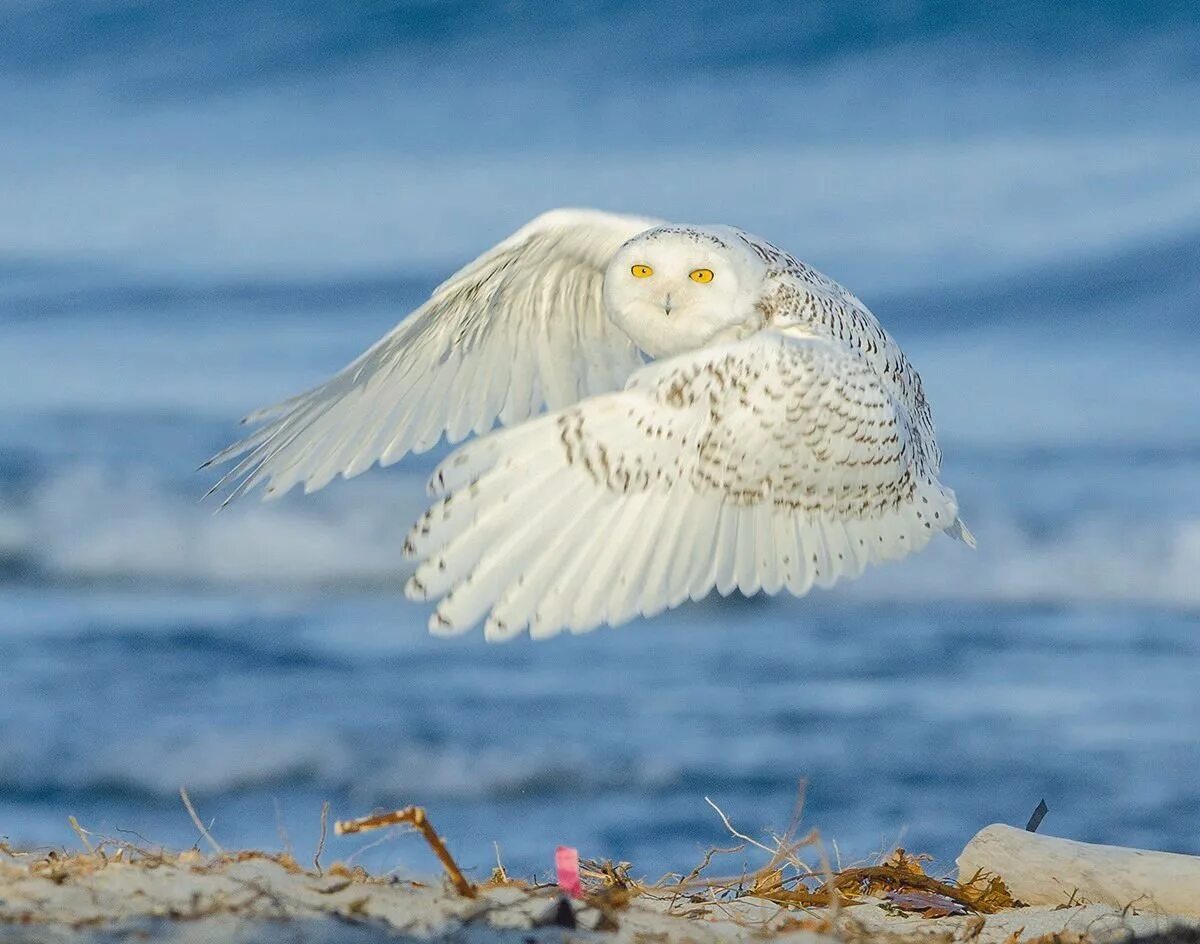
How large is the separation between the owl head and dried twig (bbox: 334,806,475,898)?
107 inches

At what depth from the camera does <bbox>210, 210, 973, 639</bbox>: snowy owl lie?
15.5 ft

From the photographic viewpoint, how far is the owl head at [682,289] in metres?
5.89

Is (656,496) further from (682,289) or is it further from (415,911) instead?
(415,911)

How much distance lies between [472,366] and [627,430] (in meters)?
2.04

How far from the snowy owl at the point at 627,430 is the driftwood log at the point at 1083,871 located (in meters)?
0.96

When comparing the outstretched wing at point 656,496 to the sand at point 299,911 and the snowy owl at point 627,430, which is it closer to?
the snowy owl at point 627,430

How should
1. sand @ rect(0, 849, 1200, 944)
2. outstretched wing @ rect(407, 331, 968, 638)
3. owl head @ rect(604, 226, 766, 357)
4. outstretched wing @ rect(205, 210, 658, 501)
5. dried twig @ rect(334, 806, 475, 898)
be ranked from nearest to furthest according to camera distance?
sand @ rect(0, 849, 1200, 944) → dried twig @ rect(334, 806, 475, 898) → outstretched wing @ rect(407, 331, 968, 638) → owl head @ rect(604, 226, 766, 357) → outstretched wing @ rect(205, 210, 658, 501)

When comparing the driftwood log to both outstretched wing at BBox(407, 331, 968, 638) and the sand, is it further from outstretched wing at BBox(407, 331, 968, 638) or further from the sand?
outstretched wing at BBox(407, 331, 968, 638)

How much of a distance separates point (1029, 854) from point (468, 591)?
1.84 meters

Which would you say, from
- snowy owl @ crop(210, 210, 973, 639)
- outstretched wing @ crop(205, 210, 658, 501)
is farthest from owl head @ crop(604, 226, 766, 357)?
outstretched wing @ crop(205, 210, 658, 501)

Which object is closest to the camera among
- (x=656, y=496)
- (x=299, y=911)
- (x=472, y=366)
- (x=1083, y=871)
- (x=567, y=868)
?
(x=299, y=911)

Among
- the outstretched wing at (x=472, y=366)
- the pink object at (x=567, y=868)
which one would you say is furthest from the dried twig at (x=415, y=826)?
the outstretched wing at (x=472, y=366)

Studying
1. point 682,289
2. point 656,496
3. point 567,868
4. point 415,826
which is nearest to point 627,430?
point 656,496

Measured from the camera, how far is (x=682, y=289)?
232 inches
